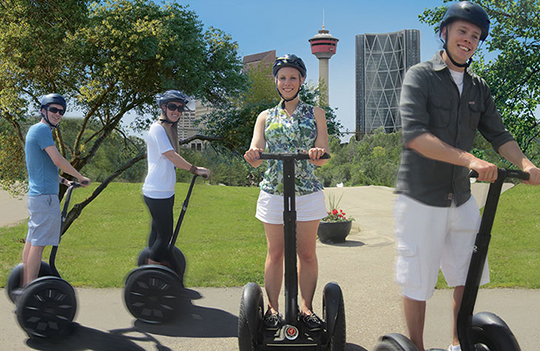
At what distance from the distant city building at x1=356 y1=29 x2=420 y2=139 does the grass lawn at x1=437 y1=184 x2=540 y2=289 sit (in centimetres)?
11490

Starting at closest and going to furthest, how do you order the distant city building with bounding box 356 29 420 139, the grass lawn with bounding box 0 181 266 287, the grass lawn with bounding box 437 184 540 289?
the grass lawn with bounding box 437 184 540 289 → the grass lawn with bounding box 0 181 266 287 → the distant city building with bounding box 356 29 420 139

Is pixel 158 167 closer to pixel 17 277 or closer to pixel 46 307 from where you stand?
pixel 46 307

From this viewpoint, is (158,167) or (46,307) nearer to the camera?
(46,307)

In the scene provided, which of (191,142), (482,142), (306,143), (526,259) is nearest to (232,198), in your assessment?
(191,142)

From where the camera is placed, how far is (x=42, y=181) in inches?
150

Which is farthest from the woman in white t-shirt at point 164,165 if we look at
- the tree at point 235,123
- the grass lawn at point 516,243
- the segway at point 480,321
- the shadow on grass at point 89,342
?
the tree at point 235,123

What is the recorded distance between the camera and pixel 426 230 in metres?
2.35

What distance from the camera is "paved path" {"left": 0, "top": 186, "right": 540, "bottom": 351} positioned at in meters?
3.62

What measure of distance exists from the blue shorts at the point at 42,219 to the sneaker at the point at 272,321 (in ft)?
6.06

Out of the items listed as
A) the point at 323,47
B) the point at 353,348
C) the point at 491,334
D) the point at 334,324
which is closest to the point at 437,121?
the point at 491,334

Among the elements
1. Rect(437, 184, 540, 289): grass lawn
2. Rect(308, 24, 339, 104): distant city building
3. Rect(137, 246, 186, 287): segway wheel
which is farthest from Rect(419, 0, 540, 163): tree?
Rect(308, 24, 339, 104): distant city building

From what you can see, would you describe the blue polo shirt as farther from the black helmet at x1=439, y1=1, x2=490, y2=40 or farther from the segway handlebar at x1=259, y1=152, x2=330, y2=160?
the black helmet at x1=439, y1=1, x2=490, y2=40

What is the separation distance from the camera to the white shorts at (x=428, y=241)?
235cm

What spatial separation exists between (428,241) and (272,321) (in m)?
1.17
